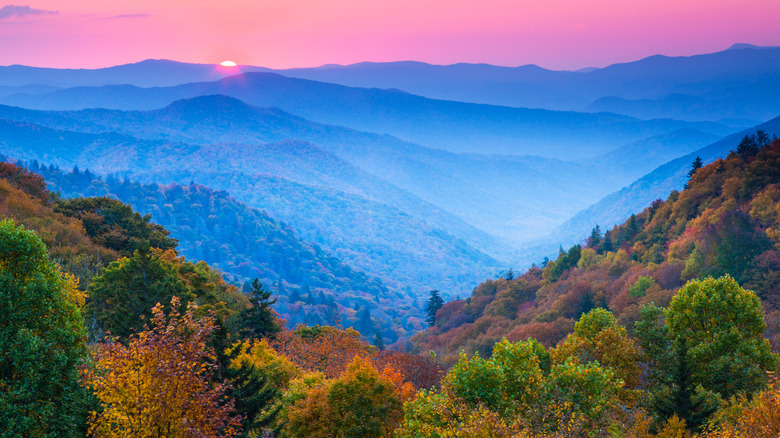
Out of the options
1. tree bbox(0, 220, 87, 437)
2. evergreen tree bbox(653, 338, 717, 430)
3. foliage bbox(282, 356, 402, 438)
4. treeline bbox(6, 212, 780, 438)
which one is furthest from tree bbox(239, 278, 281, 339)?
evergreen tree bbox(653, 338, 717, 430)

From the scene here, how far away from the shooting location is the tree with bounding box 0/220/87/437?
647 inches

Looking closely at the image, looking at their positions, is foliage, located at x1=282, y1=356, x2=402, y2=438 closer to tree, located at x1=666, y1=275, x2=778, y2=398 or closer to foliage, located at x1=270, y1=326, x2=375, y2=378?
foliage, located at x1=270, y1=326, x2=375, y2=378

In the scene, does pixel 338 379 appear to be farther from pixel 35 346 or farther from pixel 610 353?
pixel 610 353

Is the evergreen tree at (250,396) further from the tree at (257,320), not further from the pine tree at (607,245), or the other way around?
the pine tree at (607,245)

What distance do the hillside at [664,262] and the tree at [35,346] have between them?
4500 cm

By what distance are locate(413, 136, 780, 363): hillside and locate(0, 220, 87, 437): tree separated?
4500cm

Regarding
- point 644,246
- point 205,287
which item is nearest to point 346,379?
point 205,287

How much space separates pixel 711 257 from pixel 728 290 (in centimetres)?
4312

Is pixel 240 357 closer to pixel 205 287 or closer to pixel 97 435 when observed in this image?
pixel 97 435

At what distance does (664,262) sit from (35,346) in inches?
3229

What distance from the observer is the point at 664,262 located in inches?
3125

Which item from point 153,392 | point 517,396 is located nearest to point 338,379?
point 517,396

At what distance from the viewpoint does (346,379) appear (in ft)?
78.4

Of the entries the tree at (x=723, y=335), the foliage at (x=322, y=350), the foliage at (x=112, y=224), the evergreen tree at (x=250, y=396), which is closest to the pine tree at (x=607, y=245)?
the foliage at (x=322, y=350)
